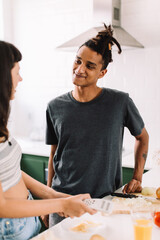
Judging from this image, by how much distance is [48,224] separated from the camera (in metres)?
1.81

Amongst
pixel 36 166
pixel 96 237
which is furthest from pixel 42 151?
pixel 96 237

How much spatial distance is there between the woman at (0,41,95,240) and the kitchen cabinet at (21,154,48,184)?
1.56m

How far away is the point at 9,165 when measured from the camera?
113 cm

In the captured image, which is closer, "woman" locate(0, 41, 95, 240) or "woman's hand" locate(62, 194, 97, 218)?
"woman" locate(0, 41, 95, 240)

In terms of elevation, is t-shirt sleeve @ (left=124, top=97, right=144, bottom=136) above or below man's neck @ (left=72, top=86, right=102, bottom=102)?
below

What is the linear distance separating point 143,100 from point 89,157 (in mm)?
1353

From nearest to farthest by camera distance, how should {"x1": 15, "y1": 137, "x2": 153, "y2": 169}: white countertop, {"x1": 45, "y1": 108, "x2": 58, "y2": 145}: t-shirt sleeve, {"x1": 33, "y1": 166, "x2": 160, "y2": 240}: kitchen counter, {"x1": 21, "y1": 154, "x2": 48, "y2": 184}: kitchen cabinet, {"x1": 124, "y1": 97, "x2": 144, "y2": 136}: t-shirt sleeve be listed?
1. {"x1": 33, "y1": 166, "x2": 160, "y2": 240}: kitchen counter
2. {"x1": 124, "y1": 97, "x2": 144, "y2": 136}: t-shirt sleeve
3. {"x1": 45, "y1": 108, "x2": 58, "y2": 145}: t-shirt sleeve
4. {"x1": 15, "y1": 137, "x2": 153, "y2": 169}: white countertop
5. {"x1": 21, "y1": 154, "x2": 48, "y2": 184}: kitchen cabinet

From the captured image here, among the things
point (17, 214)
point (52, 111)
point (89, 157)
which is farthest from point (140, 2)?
point (17, 214)

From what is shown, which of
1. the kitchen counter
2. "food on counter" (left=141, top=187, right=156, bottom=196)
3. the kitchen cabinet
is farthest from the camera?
the kitchen cabinet

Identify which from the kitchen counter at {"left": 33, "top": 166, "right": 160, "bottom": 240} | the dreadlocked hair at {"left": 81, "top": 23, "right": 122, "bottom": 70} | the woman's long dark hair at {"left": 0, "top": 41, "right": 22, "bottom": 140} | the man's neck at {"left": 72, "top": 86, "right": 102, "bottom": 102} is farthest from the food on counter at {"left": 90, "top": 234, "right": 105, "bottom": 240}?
the dreadlocked hair at {"left": 81, "top": 23, "right": 122, "bottom": 70}

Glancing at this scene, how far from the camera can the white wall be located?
275cm

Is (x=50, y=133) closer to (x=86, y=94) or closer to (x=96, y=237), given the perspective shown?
(x=86, y=94)

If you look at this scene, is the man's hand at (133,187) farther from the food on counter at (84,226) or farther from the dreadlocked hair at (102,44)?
the dreadlocked hair at (102,44)

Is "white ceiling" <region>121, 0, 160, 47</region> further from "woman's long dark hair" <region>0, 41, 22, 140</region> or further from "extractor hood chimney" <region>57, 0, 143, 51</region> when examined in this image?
"woman's long dark hair" <region>0, 41, 22, 140</region>
